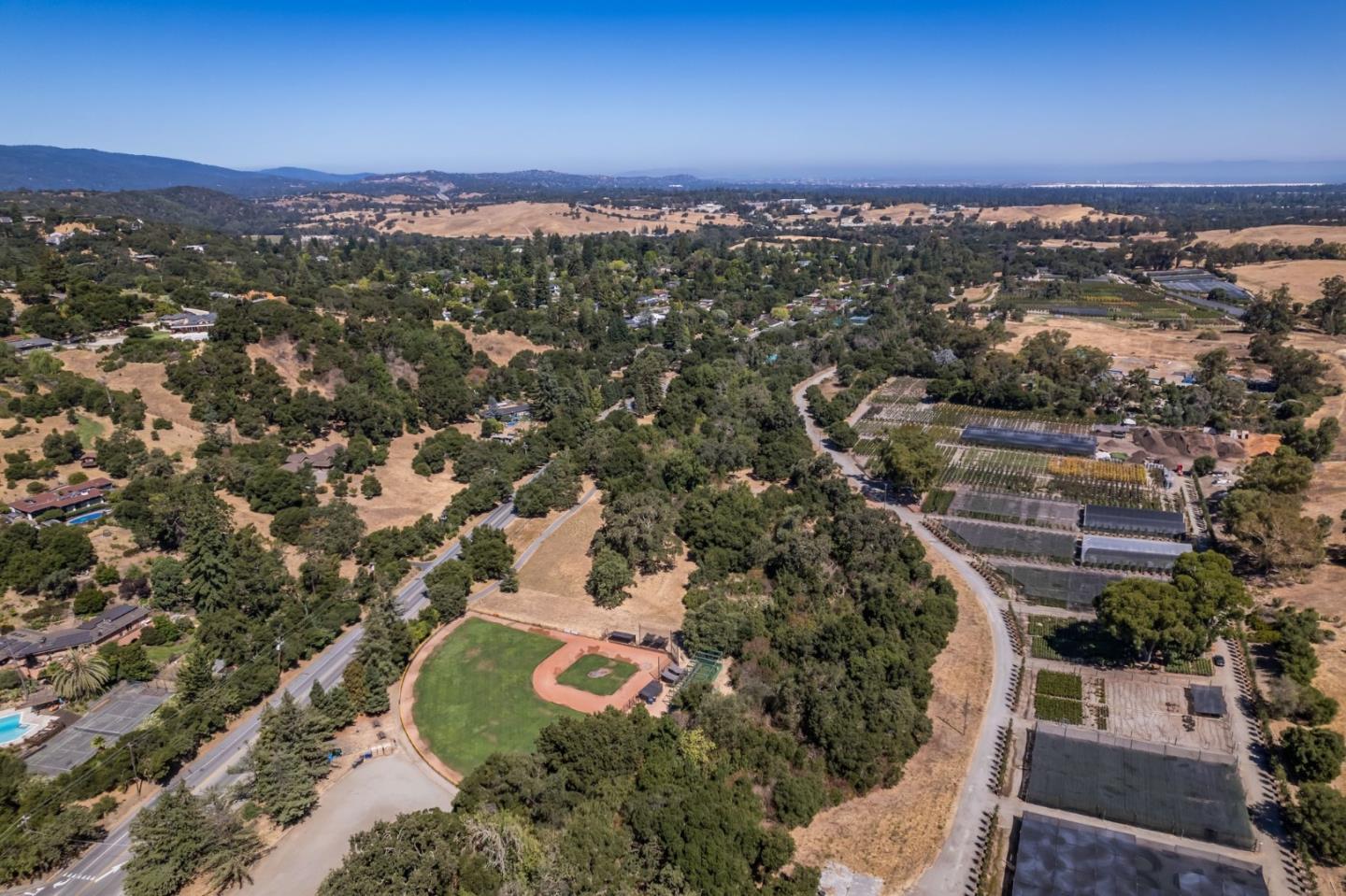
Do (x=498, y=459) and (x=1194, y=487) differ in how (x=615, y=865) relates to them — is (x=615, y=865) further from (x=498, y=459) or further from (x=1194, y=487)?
(x=1194, y=487)

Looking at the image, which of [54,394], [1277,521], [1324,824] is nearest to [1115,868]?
[1324,824]

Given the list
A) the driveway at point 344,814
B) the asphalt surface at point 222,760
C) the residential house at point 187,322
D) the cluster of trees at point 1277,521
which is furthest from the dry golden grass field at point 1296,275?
the residential house at point 187,322

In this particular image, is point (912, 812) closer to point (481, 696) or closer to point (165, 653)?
point (481, 696)

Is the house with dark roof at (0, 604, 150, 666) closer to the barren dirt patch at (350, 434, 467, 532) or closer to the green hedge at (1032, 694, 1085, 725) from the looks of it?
the barren dirt patch at (350, 434, 467, 532)

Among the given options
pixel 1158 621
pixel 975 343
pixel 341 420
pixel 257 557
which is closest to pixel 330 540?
pixel 257 557

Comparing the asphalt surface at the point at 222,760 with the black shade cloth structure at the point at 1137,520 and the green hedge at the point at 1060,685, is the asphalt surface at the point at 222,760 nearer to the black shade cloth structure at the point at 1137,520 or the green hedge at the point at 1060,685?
the green hedge at the point at 1060,685
